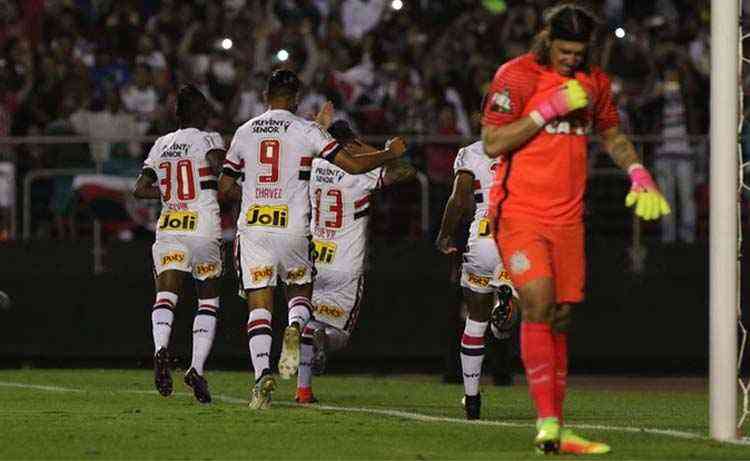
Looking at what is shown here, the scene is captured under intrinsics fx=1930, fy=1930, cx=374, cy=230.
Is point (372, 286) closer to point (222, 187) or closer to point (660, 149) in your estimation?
point (660, 149)

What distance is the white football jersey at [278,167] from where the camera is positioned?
13.9 meters

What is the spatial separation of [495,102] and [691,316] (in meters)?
13.1

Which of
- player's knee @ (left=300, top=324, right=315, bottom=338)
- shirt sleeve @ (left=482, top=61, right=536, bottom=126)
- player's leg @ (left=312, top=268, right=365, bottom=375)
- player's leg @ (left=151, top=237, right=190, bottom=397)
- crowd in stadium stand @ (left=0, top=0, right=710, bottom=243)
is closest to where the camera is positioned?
shirt sleeve @ (left=482, top=61, right=536, bottom=126)

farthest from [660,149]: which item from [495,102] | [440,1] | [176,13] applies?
[495,102]

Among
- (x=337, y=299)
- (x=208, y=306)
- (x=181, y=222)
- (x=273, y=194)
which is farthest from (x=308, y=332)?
(x=273, y=194)

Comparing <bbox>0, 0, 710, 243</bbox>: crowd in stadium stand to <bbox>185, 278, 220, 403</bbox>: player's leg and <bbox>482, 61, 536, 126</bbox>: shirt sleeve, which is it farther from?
<bbox>482, 61, 536, 126</bbox>: shirt sleeve

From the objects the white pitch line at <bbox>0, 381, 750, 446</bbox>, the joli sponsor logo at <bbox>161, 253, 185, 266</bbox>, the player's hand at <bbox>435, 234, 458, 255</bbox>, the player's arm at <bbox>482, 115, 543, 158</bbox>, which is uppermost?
the player's arm at <bbox>482, 115, 543, 158</bbox>

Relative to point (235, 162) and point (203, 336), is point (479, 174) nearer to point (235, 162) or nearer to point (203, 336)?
point (235, 162)

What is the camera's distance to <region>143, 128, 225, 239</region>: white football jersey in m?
14.9

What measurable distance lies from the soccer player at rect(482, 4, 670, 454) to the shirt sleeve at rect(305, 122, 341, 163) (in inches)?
153

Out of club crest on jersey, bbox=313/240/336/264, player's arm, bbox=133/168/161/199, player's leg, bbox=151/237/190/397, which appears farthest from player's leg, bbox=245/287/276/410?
club crest on jersey, bbox=313/240/336/264

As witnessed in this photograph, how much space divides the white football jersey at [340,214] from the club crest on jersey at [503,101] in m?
6.44

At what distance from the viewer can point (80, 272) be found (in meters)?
22.5

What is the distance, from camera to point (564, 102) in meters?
9.52
